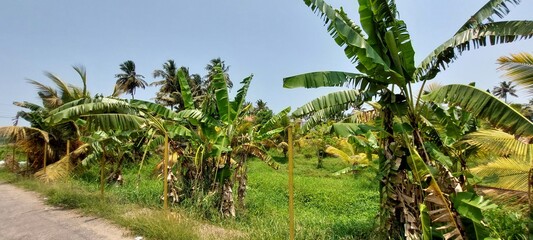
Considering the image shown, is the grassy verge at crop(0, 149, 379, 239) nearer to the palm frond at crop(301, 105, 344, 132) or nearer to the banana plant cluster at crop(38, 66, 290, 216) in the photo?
the banana plant cluster at crop(38, 66, 290, 216)

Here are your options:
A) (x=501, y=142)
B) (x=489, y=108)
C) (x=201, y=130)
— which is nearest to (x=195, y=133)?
(x=201, y=130)

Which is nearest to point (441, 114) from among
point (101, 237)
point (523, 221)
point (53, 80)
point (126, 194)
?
point (523, 221)

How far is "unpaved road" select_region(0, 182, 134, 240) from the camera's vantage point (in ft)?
19.5

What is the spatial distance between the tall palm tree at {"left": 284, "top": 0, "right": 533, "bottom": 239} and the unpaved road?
4.65 meters

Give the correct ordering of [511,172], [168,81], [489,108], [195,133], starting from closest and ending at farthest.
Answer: [489,108], [511,172], [195,133], [168,81]

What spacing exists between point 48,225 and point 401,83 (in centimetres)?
754

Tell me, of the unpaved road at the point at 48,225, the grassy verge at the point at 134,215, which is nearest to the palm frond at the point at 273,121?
the grassy verge at the point at 134,215

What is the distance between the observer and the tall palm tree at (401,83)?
4332 mm

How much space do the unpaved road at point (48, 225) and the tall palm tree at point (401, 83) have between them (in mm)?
4647

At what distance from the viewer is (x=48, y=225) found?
6.73 m

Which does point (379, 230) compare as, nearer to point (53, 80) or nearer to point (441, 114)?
point (441, 114)

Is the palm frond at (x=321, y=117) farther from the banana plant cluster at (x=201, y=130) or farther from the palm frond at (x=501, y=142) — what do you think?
the palm frond at (x=501, y=142)

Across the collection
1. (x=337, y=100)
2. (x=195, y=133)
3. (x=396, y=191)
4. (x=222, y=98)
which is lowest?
(x=396, y=191)

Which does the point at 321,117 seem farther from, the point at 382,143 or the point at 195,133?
the point at 195,133
